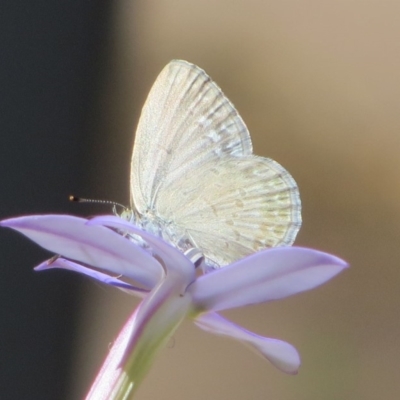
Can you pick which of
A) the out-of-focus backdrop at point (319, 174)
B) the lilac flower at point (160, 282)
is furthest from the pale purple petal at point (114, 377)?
the out-of-focus backdrop at point (319, 174)

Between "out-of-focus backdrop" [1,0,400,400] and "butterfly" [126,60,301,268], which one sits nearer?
"butterfly" [126,60,301,268]

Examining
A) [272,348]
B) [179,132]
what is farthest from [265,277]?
[179,132]

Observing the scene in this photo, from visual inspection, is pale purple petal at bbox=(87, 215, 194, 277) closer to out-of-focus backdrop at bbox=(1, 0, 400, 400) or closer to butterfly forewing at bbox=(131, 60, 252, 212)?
butterfly forewing at bbox=(131, 60, 252, 212)

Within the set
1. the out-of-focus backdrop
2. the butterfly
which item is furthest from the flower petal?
the out-of-focus backdrop

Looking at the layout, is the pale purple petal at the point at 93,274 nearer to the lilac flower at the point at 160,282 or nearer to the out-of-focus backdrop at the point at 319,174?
the lilac flower at the point at 160,282

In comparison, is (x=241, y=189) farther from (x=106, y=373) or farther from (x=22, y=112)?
(x=22, y=112)
